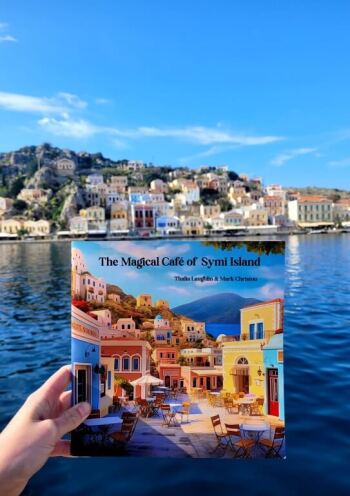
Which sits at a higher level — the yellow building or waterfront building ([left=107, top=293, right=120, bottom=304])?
waterfront building ([left=107, top=293, right=120, bottom=304])

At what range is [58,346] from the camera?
10.5 metres

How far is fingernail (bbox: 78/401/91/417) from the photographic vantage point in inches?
107

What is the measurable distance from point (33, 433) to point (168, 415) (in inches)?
36.6

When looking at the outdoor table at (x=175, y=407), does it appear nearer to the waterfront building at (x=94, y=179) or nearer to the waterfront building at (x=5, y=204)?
the waterfront building at (x=5, y=204)

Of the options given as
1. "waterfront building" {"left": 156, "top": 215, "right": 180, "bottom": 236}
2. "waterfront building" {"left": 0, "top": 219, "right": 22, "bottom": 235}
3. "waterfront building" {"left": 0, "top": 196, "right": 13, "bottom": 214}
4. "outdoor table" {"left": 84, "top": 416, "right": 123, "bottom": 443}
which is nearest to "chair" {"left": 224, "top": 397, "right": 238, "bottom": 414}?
"outdoor table" {"left": 84, "top": 416, "right": 123, "bottom": 443}

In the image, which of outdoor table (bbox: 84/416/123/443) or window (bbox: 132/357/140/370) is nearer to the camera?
outdoor table (bbox: 84/416/123/443)

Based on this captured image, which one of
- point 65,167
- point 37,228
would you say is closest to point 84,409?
point 37,228

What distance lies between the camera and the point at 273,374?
2.90 meters

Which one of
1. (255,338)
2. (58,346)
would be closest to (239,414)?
(255,338)

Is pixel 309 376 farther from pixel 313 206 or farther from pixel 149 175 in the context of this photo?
pixel 149 175

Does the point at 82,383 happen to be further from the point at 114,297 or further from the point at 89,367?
the point at 114,297

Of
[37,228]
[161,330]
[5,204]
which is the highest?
[5,204]

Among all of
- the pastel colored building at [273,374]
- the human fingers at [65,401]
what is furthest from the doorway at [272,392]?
the human fingers at [65,401]

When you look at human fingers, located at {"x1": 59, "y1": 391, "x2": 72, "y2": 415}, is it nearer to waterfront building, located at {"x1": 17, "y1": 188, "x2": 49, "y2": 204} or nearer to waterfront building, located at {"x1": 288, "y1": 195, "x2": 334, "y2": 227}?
waterfront building, located at {"x1": 288, "y1": 195, "x2": 334, "y2": 227}
